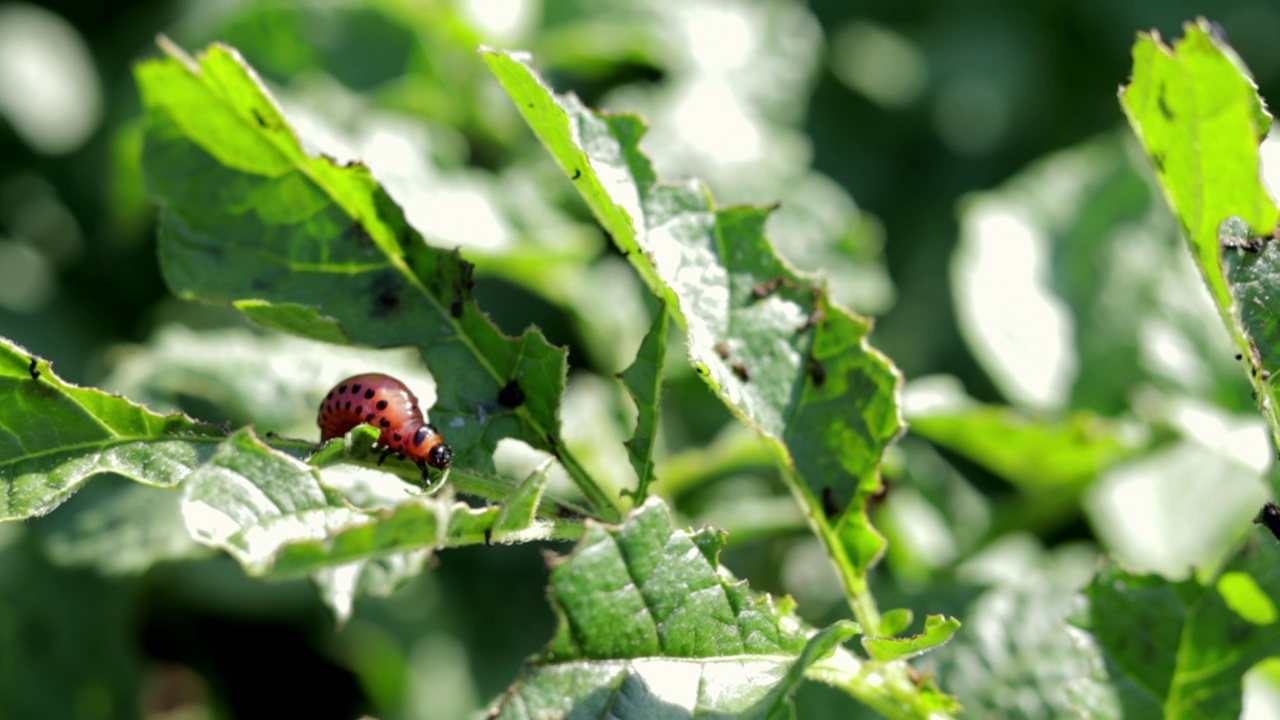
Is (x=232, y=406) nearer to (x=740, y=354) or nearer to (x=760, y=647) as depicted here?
(x=740, y=354)

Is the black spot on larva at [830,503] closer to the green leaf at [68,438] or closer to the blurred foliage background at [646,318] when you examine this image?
the blurred foliage background at [646,318]

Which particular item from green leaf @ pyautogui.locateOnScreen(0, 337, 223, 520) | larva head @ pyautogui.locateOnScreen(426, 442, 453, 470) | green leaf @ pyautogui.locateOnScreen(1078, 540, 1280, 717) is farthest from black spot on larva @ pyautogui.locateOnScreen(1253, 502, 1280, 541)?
green leaf @ pyautogui.locateOnScreen(0, 337, 223, 520)

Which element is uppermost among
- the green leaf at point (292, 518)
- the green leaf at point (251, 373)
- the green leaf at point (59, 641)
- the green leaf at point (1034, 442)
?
the green leaf at point (292, 518)

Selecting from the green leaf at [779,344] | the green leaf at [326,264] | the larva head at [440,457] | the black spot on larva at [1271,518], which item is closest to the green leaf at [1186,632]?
the black spot on larva at [1271,518]

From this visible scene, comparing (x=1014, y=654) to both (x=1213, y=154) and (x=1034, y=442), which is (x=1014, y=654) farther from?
(x=1213, y=154)

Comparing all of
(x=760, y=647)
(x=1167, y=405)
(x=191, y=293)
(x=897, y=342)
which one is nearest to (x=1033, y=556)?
(x=1167, y=405)

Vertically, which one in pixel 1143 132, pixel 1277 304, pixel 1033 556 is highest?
pixel 1143 132

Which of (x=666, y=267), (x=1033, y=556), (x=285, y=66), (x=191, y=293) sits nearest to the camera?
(x=666, y=267)
